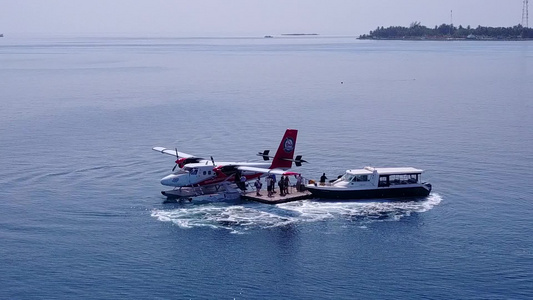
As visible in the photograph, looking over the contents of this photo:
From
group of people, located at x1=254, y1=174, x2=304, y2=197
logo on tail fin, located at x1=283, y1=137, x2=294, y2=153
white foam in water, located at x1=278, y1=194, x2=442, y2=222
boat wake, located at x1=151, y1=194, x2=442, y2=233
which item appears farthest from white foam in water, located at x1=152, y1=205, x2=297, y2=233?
logo on tail fin, located at x1=283, y1=137, x2=294, y2=153

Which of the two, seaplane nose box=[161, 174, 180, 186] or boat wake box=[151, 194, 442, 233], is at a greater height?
seaplane nose box=[161, 174, 180, 186]

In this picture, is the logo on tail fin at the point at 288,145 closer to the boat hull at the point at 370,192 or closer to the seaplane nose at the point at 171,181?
the boat hull at the point at 370,192

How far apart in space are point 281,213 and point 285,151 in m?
13.0

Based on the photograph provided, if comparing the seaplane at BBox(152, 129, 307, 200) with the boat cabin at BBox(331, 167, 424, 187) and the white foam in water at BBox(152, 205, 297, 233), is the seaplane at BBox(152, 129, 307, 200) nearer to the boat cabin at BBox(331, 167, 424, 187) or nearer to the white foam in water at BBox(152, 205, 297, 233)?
the white foam in water at BBox(152, 205, 297, 233)

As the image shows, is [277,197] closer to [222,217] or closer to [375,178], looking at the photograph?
[222,217]

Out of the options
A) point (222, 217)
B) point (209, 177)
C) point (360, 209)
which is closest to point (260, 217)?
point (222, 217)

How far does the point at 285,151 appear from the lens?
79.5 meters

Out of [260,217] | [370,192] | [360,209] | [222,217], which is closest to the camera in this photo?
[222,217]

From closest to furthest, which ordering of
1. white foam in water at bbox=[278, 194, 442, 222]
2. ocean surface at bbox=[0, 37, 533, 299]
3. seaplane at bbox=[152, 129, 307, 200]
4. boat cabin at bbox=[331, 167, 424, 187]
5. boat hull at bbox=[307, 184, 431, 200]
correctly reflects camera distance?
ocean surface at bbox=[0, 37, 533, 299] < white foam in water at bbox=[278, 194, 442, 222] < boat hull at bbox=[307, 184, 431, 200] < boat cabin at bbox=[331, 167, 424, 187] < seaplane at bbox=[152, 129, 307, 200]

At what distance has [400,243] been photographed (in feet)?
195

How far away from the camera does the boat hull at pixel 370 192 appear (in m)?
71.9

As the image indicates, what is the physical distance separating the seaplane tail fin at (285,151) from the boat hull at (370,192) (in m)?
7.32

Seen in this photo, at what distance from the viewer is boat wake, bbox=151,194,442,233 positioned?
6488 centimetres

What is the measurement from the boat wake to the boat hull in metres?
0.97
